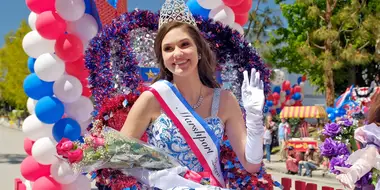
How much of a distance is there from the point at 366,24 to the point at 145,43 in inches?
622

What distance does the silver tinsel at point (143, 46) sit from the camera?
10.3ft

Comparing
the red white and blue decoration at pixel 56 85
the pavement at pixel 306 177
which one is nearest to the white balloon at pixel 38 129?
the red white and blue decoration at pixel 56 85

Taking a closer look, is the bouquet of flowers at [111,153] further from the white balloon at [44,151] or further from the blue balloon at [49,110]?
the white balloon at [44,151]

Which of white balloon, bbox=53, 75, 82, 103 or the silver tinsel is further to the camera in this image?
white balloon, bbox=53, 75, 82, 103

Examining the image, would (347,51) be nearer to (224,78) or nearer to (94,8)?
(94,8)

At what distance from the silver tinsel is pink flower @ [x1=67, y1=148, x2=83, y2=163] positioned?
1.07m

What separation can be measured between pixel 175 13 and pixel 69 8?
7.87 ft

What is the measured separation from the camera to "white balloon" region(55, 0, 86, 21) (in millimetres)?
4699

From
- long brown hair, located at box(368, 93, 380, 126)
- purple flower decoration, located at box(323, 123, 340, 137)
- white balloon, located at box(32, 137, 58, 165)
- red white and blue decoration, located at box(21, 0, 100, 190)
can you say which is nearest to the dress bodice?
long brown hair, located at box(368, 93, 380, 126)

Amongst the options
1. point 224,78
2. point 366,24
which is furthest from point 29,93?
point 366,24

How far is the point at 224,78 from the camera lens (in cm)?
321

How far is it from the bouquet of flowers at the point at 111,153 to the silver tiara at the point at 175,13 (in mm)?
685

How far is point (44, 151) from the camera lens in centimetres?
481

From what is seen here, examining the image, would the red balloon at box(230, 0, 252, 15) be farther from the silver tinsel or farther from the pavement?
the pavement
